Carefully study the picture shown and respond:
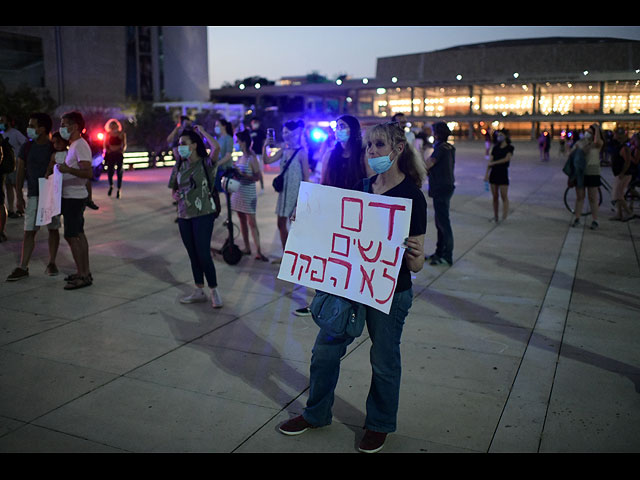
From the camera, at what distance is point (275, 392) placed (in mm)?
4371

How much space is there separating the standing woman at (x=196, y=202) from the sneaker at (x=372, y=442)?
3114 millimetres

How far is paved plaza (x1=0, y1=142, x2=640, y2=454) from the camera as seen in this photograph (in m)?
3.74

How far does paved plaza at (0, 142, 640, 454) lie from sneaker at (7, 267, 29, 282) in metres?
0.09

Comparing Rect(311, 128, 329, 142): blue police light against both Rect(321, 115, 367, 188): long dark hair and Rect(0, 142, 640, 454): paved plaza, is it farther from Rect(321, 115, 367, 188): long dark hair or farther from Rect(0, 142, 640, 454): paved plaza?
Rect(321, 115, 367, 188): long dark hair

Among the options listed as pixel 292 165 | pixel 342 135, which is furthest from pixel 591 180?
pixel 342 135

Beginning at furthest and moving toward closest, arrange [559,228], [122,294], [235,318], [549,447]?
1. [559,228]
2. [122,294]
3. [235,318]
4. [549,447]

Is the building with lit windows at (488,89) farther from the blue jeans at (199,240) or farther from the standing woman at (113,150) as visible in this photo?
the blue jeans at (199,240)

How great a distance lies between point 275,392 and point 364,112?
8539 cm

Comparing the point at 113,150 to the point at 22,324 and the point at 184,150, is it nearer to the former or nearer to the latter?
the point at 184,150

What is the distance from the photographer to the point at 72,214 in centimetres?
702

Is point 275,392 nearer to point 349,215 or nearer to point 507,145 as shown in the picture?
point 349,215

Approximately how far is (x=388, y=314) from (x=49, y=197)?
5.14m

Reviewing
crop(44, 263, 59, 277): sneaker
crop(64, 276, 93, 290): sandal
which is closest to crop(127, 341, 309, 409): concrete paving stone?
crop(64, 276, 93, 290): sandal
